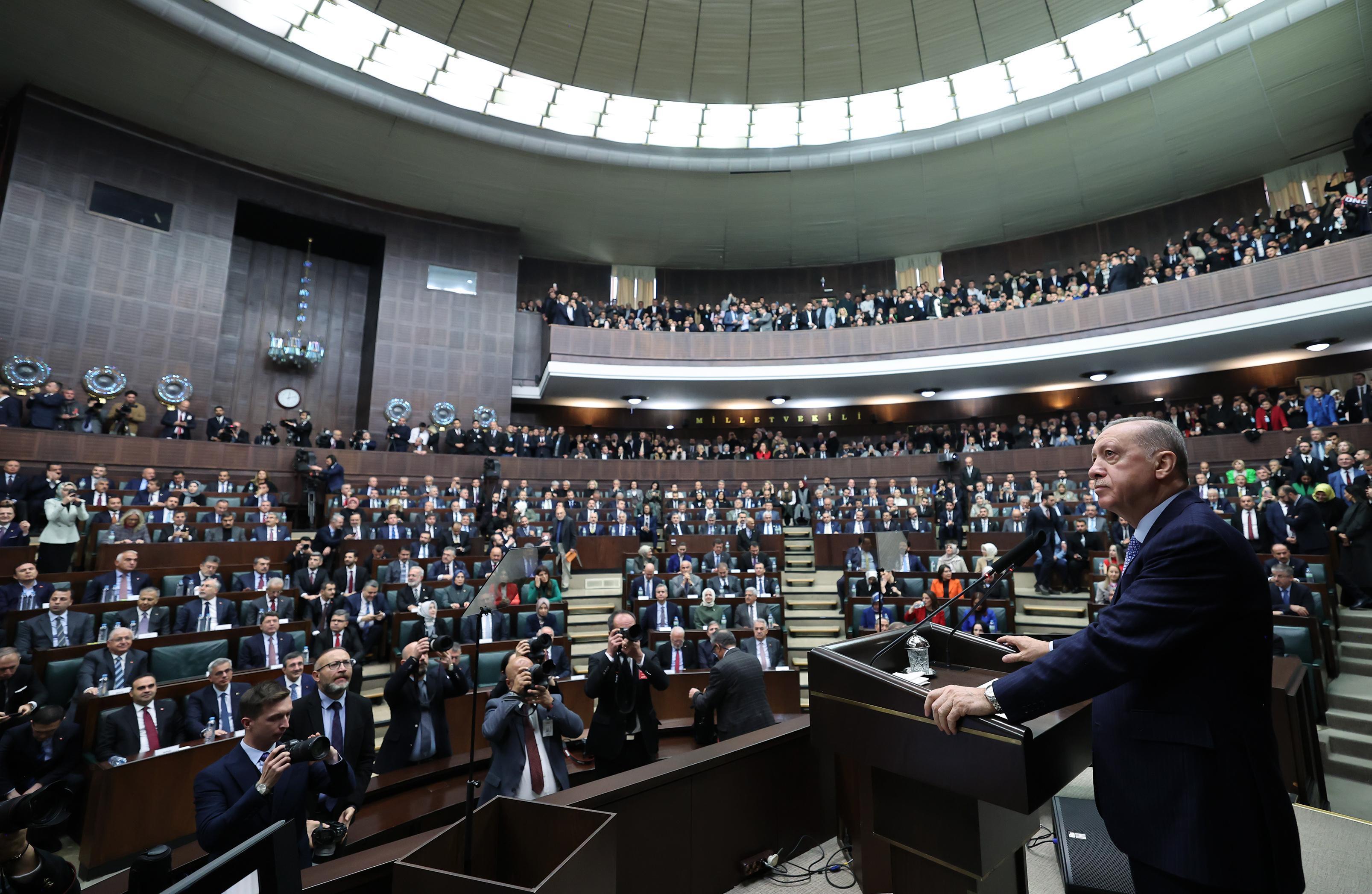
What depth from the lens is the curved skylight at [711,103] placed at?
11.1 meters

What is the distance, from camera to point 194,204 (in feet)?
42.5

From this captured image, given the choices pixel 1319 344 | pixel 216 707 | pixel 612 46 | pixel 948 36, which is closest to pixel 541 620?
pixel 216 707

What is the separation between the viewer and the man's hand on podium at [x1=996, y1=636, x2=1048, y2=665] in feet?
5.32

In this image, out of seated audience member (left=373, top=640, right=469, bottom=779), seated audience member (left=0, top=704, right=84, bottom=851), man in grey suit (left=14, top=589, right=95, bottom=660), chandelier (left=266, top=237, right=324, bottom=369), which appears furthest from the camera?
chandelier (left=266, top=237, right=324, bottom=369)

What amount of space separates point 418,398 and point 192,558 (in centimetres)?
795

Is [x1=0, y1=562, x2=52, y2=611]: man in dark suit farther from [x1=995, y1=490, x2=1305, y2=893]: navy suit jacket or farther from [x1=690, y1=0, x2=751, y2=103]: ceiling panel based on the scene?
[x1=690, y1=0, x2=751, y2=103]: ceiling panel

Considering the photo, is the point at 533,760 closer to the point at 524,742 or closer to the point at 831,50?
the point at 524,742

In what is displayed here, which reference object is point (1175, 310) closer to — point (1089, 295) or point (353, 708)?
point (1089, 295)

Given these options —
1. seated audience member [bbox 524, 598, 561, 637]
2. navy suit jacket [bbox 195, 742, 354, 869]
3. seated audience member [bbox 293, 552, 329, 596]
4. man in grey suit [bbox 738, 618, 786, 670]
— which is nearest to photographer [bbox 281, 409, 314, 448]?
seated audience member [bbox 293, 552, 329, 596]

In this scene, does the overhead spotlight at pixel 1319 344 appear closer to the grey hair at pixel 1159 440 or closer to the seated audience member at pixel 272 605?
the grey hair at pixel 1159 440

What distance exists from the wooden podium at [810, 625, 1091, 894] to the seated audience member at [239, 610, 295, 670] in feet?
16.5

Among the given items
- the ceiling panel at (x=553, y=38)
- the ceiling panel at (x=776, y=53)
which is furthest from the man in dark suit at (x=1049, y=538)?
the ceiling panel at (x=553, y=38)

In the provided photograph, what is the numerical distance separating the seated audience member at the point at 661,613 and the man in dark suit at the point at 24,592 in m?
5.00

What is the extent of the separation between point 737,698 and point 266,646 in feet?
13.0
